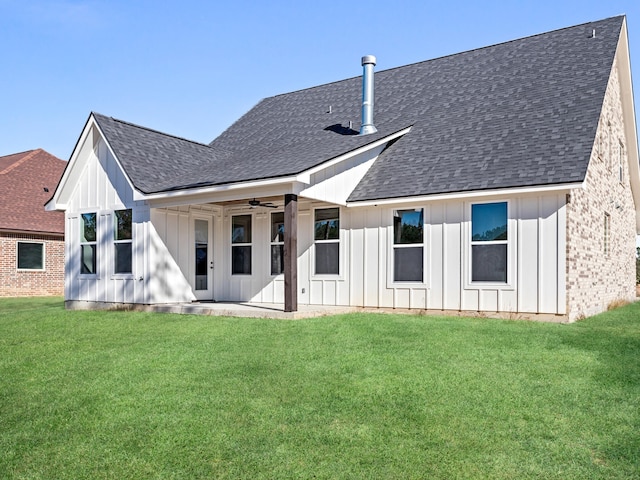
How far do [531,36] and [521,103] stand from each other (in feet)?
12.7

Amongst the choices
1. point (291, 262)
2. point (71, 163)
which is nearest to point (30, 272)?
point (71, 163)

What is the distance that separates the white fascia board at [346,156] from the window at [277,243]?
2.62m

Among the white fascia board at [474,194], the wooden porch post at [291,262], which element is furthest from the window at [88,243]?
the white fascia board at [474,194]

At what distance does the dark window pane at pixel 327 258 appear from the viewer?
1277 centimetres

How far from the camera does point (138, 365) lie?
671 centimetres

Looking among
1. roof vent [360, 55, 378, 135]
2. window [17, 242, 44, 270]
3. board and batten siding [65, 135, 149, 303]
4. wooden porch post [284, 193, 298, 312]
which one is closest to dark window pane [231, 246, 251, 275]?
board and batten siding [65, 135, 149, 303]

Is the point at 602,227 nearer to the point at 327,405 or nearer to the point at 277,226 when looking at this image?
the point at 277,226

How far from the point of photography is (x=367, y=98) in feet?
47.2

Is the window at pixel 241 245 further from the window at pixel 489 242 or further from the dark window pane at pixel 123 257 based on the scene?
the window at pixel 489 242

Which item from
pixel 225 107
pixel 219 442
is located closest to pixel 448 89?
pixel 225 107

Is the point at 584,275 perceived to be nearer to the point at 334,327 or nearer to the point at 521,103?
the point at 521,103

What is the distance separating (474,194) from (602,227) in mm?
4587

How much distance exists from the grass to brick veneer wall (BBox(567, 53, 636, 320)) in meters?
2.08

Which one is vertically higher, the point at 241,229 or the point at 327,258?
the point at 241,229
